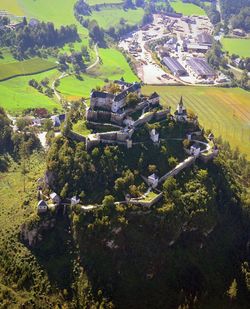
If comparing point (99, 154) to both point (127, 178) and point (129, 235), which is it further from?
point (129, 235)

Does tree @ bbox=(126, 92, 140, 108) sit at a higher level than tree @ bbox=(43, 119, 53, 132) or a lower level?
higher

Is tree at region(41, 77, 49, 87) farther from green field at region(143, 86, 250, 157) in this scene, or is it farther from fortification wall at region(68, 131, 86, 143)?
fortification wall at region(68, 131, 86, 143)

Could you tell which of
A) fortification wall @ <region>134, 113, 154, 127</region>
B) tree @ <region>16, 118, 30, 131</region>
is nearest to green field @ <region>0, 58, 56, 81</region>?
tree @ <region>16, 118, 30, 131</region>

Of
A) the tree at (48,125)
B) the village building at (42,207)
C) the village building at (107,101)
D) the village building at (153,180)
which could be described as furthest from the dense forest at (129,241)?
the tree at (48,125)

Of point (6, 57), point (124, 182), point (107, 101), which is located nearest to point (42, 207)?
point (124, 182)

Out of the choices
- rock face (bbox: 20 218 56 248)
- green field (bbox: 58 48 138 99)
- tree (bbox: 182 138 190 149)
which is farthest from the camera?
green field (bbox: 58 48 138 99)

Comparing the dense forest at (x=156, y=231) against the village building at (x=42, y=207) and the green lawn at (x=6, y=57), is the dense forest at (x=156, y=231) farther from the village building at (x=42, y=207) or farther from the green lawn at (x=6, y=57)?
the green lawn at (x=6, y=57)
